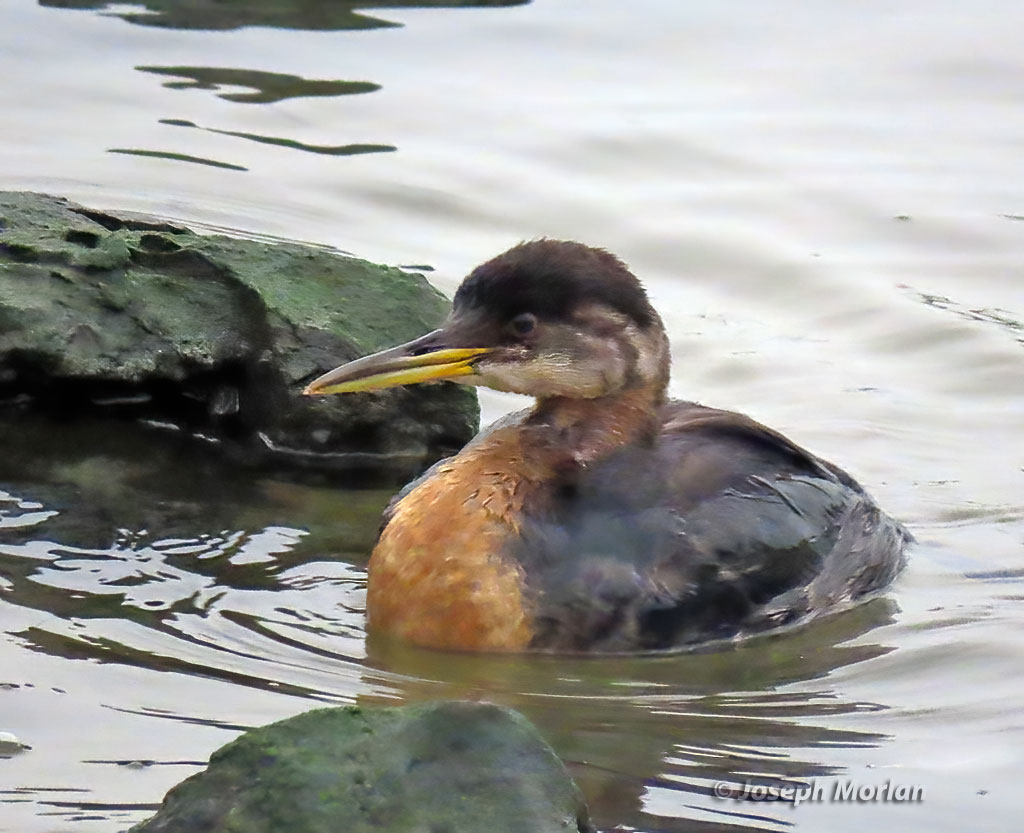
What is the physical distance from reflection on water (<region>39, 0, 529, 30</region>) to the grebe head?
23.0 feet

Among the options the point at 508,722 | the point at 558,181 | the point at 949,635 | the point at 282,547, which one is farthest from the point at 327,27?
the point at 508,722

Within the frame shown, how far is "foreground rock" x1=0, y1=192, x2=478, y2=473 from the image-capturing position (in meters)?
8.16

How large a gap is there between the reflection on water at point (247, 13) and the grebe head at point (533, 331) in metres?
7.00

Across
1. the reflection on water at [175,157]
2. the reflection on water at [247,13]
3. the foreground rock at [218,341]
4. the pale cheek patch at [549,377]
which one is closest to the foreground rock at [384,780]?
the pale cheek patch at [549,377]

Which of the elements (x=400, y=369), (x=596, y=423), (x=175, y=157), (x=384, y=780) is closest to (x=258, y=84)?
(x=175, y=157)

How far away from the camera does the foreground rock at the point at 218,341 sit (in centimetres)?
816

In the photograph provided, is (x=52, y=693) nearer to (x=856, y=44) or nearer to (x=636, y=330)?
(x=636, y=330)

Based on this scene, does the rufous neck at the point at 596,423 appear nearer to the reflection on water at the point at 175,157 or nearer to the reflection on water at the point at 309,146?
the reflection on water at the point at 175,157

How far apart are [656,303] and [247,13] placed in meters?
4.73

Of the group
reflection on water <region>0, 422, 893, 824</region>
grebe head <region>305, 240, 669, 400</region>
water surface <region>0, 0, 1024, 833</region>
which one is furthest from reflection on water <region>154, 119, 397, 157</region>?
grebe head <region>305, 240, 669, 400</region>

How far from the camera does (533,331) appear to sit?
6.91 metres

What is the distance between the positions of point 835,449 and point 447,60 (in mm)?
5435

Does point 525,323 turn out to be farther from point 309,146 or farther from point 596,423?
point 309,146

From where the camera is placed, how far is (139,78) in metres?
12.4
